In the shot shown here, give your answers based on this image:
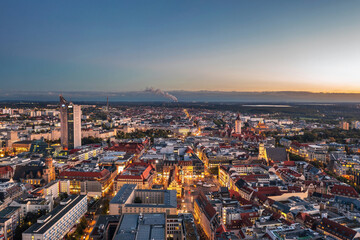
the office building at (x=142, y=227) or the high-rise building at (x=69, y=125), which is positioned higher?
the high-rise building at (x=69, y=125)

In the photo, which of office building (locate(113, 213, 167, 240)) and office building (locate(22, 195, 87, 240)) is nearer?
office building (locate(113, 213, 167, 240))

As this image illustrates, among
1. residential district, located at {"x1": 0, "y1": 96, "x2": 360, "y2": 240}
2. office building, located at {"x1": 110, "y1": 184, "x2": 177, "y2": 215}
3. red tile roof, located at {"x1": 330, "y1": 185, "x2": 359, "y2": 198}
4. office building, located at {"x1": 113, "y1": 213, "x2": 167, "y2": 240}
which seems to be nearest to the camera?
office building, located at {"x1": 113, "y1": 213, "x2": 167, "y2": 240}

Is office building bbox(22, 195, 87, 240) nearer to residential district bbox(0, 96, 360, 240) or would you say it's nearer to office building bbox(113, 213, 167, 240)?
residential district bbox(0, 96, 360, 240)

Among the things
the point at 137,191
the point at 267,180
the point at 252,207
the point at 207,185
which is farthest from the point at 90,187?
the point at 267,180

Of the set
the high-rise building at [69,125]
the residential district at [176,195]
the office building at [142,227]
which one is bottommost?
the residential district at [176,195]

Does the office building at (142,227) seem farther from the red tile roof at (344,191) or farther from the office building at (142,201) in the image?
the red tile roof at (344,191)

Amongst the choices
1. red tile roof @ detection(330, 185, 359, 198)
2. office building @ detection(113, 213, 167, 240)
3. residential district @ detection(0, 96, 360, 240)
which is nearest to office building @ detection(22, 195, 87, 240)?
residential district @ detection(0, 96, 360, 240)

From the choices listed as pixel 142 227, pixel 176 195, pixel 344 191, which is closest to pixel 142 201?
pixel 176 195

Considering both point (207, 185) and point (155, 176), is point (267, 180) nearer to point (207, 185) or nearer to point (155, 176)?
point (207, 185)

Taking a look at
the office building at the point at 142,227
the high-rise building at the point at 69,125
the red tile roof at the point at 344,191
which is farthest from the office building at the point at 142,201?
the high-rise building at the point at 69,125
